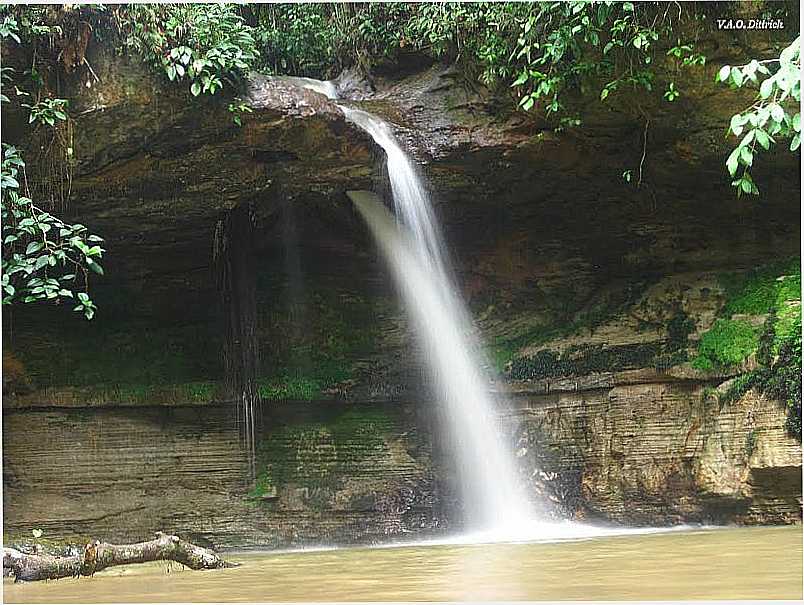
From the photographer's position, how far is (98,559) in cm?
374

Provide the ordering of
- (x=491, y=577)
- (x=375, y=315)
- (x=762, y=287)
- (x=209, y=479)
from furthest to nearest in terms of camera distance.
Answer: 1. (x=375, y=315)
2. (x=209, y=479)
3. (x=762, y=287)
4. (x=491, y=577)

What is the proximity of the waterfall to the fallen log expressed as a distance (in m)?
2.75

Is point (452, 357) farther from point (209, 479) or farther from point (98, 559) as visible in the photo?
point (98, 559)

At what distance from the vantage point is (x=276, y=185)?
6293mm

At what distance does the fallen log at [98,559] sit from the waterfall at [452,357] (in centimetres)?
275

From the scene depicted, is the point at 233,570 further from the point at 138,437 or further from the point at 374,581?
the point at 138,437

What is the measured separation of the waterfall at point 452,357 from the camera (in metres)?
6.40

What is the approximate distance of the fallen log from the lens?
366cm

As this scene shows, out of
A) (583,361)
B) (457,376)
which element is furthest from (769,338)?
(457,376)

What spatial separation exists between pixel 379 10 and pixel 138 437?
359cm

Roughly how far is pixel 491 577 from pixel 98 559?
159 centimetres

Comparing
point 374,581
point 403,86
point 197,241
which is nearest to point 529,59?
point 403,86

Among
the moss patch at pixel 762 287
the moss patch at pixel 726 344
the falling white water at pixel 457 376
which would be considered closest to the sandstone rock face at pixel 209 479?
the falling white water at pixel 457 376

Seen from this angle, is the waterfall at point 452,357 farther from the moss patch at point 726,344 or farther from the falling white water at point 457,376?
the moss patch at point 726,344
